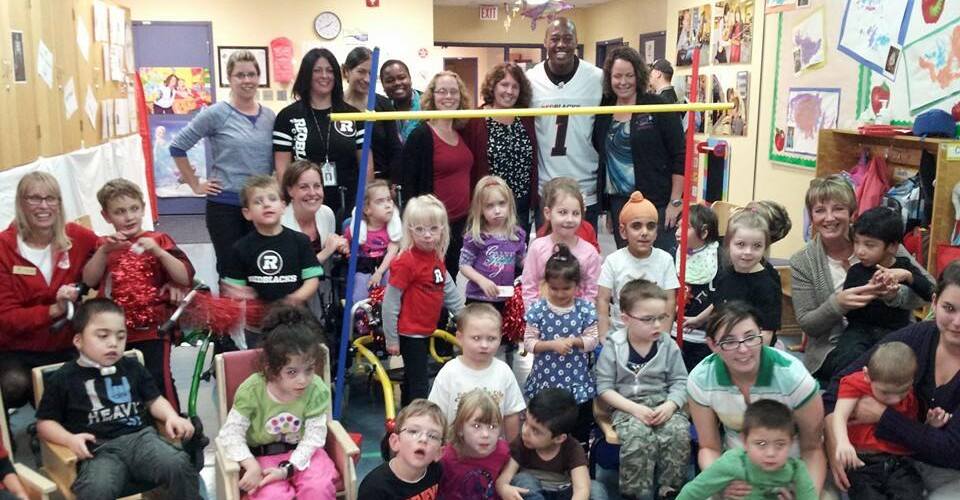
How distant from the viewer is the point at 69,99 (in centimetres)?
584

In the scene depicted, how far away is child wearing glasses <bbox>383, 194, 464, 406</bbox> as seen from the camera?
347cm

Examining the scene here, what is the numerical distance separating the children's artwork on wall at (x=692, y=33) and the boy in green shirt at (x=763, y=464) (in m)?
7.17

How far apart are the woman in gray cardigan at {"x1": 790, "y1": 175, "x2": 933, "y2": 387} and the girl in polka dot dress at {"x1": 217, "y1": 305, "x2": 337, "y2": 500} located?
6.70 ft

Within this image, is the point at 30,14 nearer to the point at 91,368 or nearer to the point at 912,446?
the point at 91,368

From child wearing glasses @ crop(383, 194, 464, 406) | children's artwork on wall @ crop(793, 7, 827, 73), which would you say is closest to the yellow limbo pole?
child wearing glasses @ crop(383, 194, 464, 406)

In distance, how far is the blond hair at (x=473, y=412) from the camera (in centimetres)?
275

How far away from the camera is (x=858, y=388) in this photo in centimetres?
280

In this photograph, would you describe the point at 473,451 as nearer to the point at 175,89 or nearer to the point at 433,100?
the point at 433,100

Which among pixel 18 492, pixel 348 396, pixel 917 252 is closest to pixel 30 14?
pixel 348 396

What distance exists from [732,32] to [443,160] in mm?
5308

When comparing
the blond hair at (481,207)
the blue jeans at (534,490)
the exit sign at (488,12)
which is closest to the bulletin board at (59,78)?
the blond hair at (481,207)

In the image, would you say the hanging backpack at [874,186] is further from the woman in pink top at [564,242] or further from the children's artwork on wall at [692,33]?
the children's artwork on wall at [692,33]

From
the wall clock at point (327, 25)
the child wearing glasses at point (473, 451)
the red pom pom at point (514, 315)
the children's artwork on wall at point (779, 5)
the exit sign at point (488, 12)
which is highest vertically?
the exit sign at point (488, 12)

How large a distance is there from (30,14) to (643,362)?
434 cm
